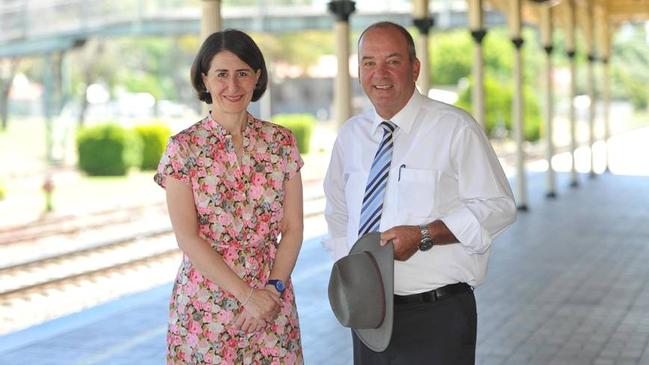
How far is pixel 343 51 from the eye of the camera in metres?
9.70

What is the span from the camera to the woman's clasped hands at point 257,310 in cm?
296

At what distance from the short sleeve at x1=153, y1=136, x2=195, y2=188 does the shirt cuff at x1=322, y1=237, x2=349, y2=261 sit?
543 millimetres

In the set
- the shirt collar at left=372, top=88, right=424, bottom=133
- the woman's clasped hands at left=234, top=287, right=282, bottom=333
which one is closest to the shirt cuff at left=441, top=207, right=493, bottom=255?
the shirt collar at left=372, top=88, right=424, bottom=133

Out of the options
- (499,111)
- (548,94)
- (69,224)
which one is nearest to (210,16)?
(69,224)

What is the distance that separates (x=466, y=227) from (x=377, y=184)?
277mm

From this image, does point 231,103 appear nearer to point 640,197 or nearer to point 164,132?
point 640,197

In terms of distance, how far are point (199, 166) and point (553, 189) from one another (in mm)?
15619

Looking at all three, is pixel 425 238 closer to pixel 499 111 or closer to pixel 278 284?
pixel 278 284

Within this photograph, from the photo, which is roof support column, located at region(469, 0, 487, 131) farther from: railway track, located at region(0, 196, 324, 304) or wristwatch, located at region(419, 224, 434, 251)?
wristwatch, located at region(419, 224, 434, 251)

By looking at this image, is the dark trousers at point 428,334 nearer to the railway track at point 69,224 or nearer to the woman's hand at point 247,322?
the woman's hand at point 247,322

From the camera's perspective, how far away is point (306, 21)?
1455 inches

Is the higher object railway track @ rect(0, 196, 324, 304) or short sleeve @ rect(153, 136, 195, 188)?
short sleeve @ rect(153, 136, 195, 188)

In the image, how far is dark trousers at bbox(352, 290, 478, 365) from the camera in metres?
3.11

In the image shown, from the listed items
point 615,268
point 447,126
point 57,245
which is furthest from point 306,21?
point 447,126
